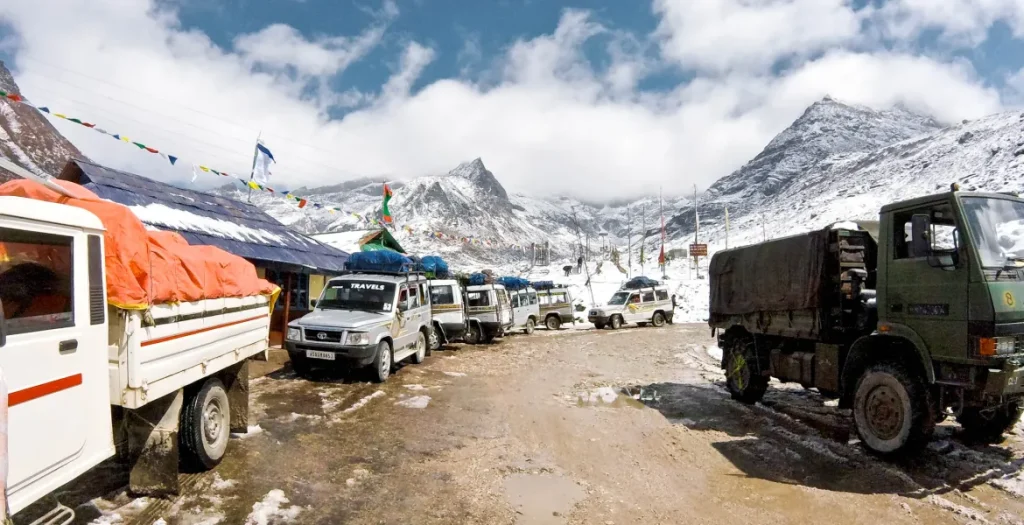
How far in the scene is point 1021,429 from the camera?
680cm

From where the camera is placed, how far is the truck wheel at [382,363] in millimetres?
10242

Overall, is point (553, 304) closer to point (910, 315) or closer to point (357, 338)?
point (357, 338)

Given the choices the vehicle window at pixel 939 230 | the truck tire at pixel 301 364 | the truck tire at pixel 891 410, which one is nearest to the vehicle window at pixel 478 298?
the truck tire at pixel 301 364

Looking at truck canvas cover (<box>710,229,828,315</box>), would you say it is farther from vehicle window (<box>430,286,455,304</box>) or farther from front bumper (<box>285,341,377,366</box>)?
vehicle window (<box>430,286,455,304</box>)

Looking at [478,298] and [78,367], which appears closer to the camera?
[78,367]

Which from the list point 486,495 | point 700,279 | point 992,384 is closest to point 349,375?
point 486,495

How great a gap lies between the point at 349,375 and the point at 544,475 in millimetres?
6132

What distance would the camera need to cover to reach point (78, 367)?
3283 mm

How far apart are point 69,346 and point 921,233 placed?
7.19 m

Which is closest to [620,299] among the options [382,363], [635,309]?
[635,309]

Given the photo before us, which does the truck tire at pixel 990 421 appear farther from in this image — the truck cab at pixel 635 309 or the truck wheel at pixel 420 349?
the truck cab at pixel 635 309

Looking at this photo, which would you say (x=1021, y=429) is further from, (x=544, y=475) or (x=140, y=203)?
(x=140, y=203)

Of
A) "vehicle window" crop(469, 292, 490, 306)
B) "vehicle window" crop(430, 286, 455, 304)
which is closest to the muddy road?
"vehicle window" crop(430, 286, 455, 304)

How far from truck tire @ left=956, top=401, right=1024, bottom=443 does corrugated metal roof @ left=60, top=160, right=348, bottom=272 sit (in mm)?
13520
